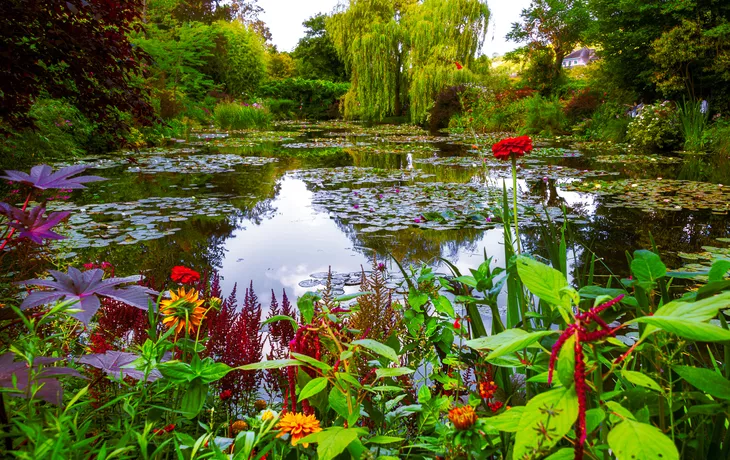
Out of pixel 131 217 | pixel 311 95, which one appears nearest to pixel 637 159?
pixel 131 217

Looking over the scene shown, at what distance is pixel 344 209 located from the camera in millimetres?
4812

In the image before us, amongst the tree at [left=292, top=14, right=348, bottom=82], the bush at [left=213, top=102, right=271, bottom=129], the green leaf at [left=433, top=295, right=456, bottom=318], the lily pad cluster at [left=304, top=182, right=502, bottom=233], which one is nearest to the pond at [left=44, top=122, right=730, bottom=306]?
the lily pad cluster at [left=304, top=182, right=502, bottom=233]

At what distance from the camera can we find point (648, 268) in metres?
0.76

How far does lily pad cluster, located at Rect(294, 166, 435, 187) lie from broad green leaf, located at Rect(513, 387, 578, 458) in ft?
19.1

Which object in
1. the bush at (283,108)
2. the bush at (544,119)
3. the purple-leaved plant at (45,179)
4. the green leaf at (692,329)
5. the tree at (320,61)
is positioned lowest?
the green leaf at (692,329)

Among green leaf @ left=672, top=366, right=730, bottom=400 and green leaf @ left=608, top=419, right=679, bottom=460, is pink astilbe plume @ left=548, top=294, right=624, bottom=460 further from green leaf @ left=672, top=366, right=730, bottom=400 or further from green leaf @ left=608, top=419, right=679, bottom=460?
green leaf @ left=672, top=366, right=730, bottom=400

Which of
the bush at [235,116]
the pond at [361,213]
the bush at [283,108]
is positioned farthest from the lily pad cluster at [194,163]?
the bush at [283,108]

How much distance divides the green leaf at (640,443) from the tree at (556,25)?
20.0 m

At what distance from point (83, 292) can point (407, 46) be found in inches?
660

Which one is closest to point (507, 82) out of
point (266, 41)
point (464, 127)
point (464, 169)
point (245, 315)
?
point (464, 127)

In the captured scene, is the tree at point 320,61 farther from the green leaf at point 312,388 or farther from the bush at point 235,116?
the green leaf at point 312,388

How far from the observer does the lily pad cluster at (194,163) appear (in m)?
7.22

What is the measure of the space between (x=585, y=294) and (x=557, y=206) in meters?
4.13

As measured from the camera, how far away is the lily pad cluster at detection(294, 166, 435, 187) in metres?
6.44
